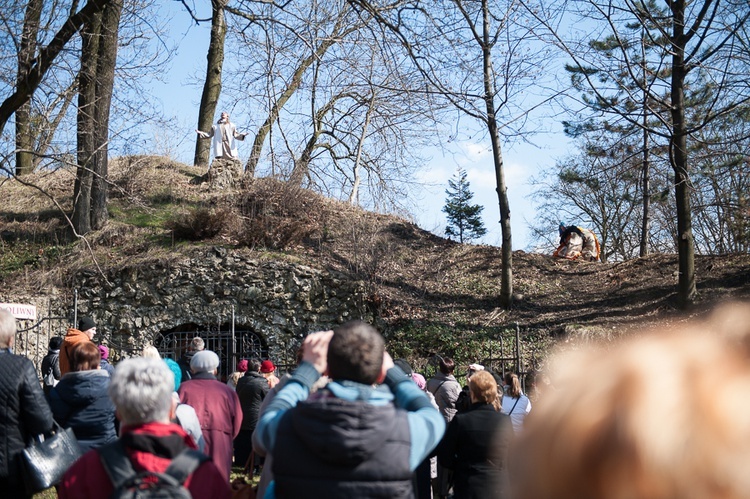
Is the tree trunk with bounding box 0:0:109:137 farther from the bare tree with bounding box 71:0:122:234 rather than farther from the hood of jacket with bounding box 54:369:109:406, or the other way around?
the hood of jacket with bounding box 54:369:109:406

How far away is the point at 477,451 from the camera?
5.40 m

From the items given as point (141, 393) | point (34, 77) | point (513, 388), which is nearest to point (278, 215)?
point (34, 77)

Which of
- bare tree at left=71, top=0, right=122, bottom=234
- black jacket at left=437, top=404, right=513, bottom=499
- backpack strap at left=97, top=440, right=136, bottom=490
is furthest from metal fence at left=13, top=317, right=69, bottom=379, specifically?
backpack strap at left=97, top=440, right=136, bottom=490

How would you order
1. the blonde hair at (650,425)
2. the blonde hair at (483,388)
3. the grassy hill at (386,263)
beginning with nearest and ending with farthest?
1. the blonde hair at (650,425)
2. the blonde hair at (483,388)
3. the grassy hill at (386,263)

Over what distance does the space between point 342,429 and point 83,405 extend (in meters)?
3.76

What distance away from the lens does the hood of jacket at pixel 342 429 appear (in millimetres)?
2863

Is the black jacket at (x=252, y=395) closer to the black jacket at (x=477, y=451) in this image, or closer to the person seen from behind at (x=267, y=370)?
the person seen from behind at (x=267, y=370)

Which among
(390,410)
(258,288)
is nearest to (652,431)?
(390,410)

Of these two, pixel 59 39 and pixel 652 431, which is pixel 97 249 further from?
pixel 652 431

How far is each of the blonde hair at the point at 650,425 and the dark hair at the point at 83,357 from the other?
5414mm

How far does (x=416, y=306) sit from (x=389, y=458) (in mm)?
17391

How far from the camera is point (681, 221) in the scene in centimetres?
1800

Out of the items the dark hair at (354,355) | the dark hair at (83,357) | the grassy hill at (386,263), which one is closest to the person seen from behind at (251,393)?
the dark hair at (83,357)

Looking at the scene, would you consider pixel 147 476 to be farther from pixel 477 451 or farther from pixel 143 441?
pixel 477 451
